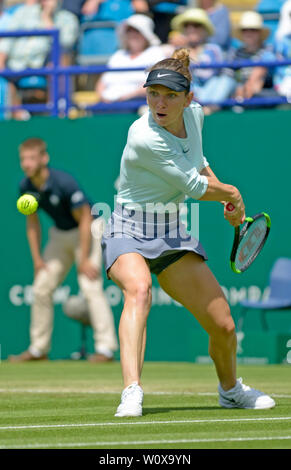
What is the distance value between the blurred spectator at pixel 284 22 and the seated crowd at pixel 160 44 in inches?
0.4

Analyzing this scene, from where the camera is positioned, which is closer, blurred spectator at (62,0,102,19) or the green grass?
the green grass

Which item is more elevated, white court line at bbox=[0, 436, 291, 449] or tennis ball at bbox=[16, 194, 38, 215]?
tennis ball at bbox=[16, 194, 38, 215]

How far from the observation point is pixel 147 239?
695 centimetres

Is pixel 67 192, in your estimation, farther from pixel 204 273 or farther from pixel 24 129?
pixel 204 273

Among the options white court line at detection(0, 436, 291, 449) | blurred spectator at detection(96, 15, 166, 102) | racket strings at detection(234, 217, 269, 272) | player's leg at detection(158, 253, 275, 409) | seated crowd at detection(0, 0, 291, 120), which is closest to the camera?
white court line at detection(0, 436, 291, 449)

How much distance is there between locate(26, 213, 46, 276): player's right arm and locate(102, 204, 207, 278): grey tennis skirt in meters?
6.27

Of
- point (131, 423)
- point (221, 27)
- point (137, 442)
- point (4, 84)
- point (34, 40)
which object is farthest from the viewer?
point (4, 84)

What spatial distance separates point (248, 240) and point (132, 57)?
7.05 m

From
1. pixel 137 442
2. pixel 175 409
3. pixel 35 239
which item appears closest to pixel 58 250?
pixel 35 239

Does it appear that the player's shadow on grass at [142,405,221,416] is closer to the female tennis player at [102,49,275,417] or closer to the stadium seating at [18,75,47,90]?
the female tennis player at [102,49,275,417]

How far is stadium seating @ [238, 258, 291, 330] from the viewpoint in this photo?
12.7 m

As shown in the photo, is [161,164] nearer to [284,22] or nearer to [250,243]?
[250,243]

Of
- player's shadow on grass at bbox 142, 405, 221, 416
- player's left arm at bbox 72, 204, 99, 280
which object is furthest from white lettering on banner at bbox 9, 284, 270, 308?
player's shadow on grass at bbox 142, 405, 221, 416

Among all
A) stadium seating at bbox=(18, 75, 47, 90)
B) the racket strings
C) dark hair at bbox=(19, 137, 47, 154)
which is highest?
stadium seating at bbox=(18, 75, 47, 90)
